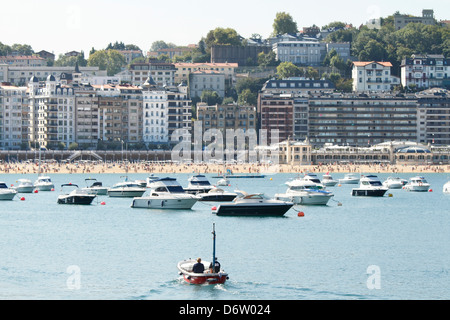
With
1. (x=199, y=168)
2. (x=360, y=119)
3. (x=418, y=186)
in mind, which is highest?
(x=360, y=119)

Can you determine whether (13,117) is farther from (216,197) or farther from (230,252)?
(230,252)

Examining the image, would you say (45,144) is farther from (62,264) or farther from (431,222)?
(62,264)

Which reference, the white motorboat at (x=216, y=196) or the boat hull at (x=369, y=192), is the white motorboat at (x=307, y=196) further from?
the boat hull at (x=369, y=192)

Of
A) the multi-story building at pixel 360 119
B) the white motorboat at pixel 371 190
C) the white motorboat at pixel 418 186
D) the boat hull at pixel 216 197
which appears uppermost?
the multi-story building at pixel 360 119

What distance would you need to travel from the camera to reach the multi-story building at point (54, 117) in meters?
186

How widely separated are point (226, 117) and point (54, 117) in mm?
34164

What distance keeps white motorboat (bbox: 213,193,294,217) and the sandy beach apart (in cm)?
8695

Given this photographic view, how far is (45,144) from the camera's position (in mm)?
183375

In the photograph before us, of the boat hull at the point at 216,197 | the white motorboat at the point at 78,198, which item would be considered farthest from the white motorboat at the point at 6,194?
the boat hull at the point at 216,197

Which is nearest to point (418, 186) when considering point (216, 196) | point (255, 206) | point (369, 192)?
point (369, 192)

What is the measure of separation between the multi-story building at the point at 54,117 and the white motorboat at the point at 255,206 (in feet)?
388

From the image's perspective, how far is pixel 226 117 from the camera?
640 ft
